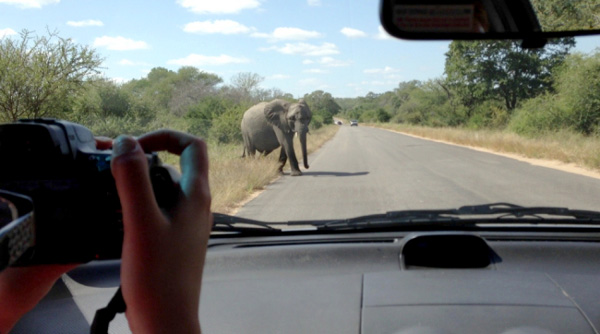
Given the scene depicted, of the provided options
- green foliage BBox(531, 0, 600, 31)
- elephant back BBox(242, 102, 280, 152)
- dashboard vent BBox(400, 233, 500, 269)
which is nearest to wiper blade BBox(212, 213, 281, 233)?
dashboard vent BBox(400, 233, 500, 269)

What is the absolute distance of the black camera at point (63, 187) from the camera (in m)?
0.95

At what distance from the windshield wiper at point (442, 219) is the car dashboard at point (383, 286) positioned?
68 millimetres

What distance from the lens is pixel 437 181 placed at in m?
9.95

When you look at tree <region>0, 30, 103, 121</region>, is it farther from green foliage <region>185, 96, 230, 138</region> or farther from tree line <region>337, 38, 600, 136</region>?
green foliage <region>185, 96, 230, 138</region>

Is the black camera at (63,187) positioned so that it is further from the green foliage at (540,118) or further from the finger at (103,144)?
the green foliage at (540,118)

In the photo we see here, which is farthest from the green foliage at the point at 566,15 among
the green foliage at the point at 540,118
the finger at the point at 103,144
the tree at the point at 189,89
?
the tree at the point at 189,89

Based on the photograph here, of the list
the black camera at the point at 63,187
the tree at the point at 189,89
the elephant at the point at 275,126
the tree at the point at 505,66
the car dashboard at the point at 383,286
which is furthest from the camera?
the tree at the point at 189,89

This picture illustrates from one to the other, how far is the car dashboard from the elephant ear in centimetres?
1128

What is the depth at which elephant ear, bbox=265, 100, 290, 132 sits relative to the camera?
49.6 ft

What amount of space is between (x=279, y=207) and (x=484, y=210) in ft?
11.8

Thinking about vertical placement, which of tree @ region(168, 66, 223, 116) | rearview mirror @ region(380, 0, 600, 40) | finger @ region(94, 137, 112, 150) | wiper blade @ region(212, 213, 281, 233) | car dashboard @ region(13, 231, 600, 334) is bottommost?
car dashboard @ region(13, 231, 600, 334)

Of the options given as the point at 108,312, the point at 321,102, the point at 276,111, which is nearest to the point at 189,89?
the point at 321,102

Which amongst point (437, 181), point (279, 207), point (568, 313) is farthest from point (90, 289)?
point (437, 181)

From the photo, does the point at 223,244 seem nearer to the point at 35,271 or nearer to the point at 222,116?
the point at 35,271
